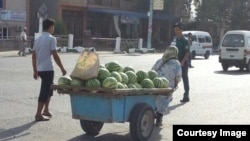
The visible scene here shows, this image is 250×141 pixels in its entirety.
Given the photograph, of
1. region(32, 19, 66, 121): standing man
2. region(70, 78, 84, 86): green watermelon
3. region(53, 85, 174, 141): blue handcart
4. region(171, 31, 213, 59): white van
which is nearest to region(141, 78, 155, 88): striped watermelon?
region(53, 85, 174, 141): blue handcart

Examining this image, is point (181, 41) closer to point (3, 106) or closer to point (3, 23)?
point (3, 106)

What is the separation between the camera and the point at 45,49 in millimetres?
8641

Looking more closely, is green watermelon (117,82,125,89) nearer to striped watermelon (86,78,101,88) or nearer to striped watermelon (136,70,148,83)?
striped watermelon (86,78,101,88)

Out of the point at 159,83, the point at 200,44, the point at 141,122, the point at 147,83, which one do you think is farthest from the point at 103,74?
the point at 200,44

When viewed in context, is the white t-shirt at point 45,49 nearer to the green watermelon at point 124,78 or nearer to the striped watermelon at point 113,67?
the striped watermelon at point 113,67

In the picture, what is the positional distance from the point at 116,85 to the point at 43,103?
2.26 metres

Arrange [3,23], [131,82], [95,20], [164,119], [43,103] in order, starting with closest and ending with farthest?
[131,82]
[43,103]
[164,119]
[3,23]
[95,20]

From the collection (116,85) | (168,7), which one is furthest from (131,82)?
(168,7)

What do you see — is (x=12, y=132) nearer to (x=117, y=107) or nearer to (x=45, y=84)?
(x=45, y=84)

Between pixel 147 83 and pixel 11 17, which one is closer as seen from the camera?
pixel 147 83

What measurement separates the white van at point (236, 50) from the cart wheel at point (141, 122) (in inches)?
636

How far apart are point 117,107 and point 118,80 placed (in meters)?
0.43

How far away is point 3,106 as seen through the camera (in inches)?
392

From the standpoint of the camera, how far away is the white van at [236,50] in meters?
22.9
